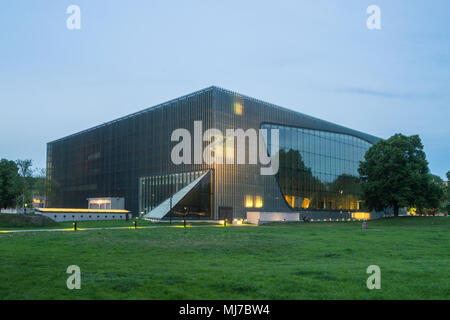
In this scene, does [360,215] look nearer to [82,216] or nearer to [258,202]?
[258,202]

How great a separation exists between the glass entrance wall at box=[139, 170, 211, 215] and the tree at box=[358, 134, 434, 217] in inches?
1108

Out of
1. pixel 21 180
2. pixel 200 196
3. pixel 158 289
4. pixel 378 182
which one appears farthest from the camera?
pixel 21 180

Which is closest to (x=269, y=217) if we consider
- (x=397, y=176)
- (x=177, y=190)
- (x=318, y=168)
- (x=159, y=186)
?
(x=177, y=190)

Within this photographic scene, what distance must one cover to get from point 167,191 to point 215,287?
190 ft

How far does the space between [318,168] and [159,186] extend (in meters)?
30.4

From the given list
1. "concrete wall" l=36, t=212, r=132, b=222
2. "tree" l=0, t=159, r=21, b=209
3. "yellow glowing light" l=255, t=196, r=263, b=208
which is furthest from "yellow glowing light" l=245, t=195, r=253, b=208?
"tree" l=0, t=159, r=21, b=209

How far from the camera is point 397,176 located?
6297cm

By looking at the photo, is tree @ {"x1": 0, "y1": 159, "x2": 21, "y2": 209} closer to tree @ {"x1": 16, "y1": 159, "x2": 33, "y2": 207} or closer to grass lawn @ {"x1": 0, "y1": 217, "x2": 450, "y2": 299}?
tree @ {"x1": 16, "y1": 159, "x2": 33, "y2": 207}

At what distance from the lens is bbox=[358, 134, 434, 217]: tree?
6278 centimetres

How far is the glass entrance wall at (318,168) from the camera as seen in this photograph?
71.0 meters

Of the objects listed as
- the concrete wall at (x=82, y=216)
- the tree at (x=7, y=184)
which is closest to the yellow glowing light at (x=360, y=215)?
the concrete wall at (x=82, y=216)
